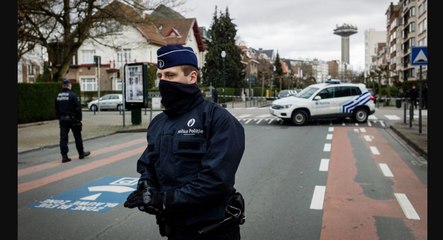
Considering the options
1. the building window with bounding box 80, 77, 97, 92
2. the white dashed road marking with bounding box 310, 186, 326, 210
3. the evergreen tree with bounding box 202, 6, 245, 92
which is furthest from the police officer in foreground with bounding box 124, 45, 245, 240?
the evergreen tree with bounding box 202, 6, 245, 92

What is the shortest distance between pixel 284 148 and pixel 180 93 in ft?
33.4

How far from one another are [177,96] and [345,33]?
17751 centimetres

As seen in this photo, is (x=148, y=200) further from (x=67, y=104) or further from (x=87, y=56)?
(x=87, y=56)

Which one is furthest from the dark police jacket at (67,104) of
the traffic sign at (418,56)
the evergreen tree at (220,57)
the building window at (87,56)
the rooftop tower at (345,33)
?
the rooftop tower at (345,33)

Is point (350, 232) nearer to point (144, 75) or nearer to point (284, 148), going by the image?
point (284, 148)

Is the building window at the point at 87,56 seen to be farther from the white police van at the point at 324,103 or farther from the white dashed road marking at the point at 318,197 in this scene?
the white dashed road marking at the point at 318,197

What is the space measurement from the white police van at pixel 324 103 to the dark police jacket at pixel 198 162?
17.4 metres

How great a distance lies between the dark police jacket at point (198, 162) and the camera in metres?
2.52

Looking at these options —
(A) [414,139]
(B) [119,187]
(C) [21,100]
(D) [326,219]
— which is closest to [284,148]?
(A) [414,139]

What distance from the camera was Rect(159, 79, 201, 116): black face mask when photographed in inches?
107

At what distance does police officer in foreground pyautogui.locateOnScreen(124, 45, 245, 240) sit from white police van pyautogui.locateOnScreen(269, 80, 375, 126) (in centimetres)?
1735

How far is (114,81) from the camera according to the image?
5497 cm

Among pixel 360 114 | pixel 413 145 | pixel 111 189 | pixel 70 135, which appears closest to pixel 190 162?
pixel 111 189

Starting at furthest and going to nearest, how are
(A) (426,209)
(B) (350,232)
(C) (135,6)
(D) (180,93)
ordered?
(C) (135,6) < (A) (426,209) < (B) (350,232) < (D) (180,93)
